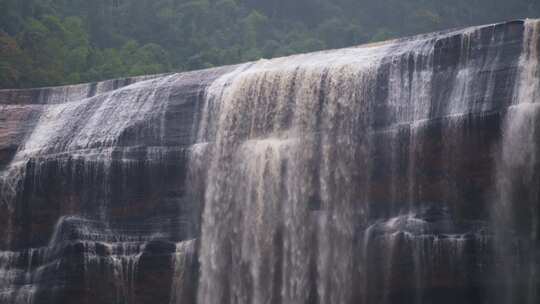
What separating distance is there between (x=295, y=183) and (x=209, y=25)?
40849mm

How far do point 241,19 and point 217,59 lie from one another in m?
9.81

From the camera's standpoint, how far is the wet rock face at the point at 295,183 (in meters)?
26.6

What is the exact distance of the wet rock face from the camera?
26625 millimetres

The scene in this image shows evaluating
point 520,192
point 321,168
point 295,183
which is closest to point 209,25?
point 295,183

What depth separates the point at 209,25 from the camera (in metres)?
69.9

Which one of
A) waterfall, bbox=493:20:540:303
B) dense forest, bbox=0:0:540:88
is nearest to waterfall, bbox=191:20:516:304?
waterfall, bbox=493:20:540:303

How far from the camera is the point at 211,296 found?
31.3m

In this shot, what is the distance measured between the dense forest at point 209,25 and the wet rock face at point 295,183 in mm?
23159

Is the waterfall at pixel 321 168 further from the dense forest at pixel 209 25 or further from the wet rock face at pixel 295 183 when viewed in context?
the dense forest at pixel 209 25

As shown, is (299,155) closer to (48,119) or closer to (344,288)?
(344,288)

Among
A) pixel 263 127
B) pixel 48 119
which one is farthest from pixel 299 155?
pixel 48 119

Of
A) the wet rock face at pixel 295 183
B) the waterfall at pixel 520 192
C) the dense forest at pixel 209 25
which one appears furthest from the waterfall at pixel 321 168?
the dense forest at pixel 209 25

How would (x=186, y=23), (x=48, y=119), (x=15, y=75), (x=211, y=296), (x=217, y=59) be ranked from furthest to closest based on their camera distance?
(x=186, y=23), (x=217, y=59), (x=15, y=75), (x=48, y=119), (x=211, y=296)

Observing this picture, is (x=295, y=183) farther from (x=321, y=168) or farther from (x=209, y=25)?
(x=209, y=25)
